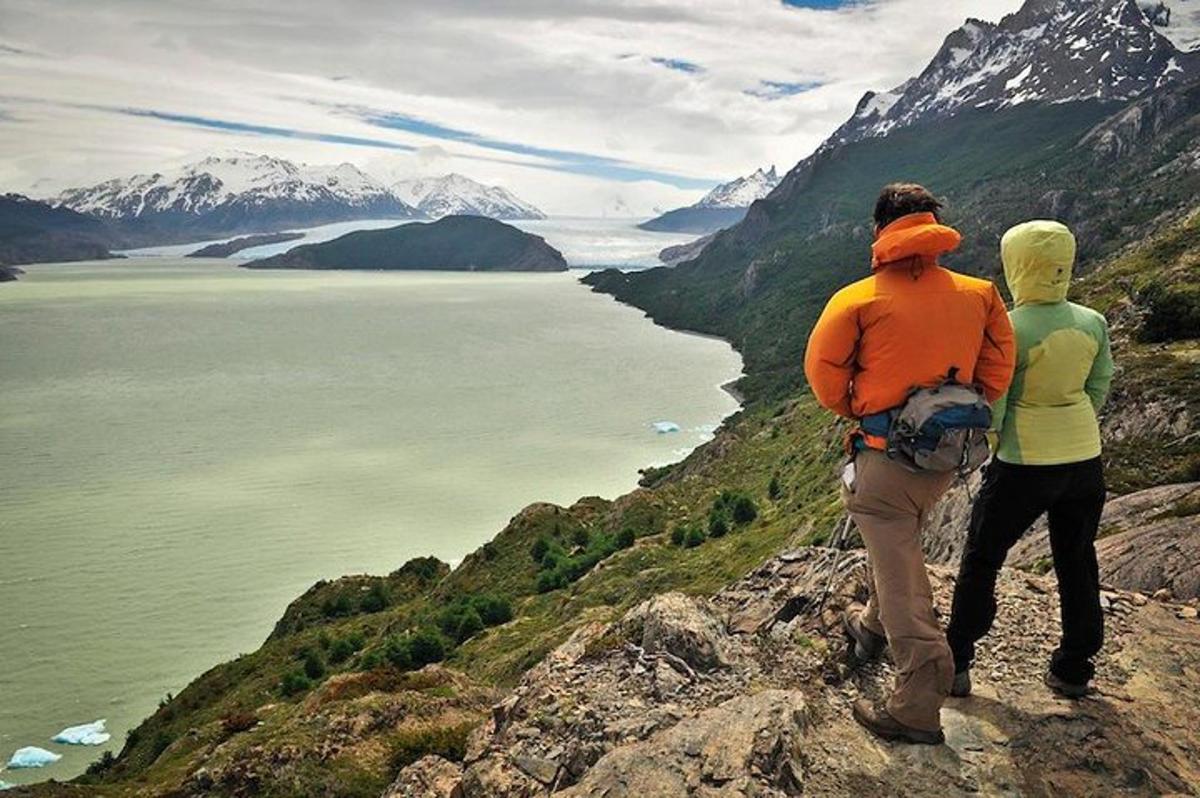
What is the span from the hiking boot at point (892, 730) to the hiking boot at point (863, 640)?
2.97 ft

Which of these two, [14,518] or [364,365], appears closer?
[14,518]

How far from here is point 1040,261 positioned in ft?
19.1

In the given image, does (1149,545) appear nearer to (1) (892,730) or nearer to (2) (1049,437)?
(2) (1049,437)

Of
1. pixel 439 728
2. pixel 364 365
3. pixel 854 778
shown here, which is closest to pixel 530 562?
pixel 439 728

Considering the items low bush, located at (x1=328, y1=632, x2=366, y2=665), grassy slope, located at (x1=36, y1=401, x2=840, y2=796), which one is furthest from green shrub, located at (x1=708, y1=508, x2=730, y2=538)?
low bush, located at (x1=328, y1=632, x2=366, y2=665)

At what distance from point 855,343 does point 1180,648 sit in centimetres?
492

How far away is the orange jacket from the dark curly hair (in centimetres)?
7

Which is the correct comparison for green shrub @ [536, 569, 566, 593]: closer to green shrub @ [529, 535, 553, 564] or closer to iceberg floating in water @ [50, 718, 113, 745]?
green shrub @ [529, 535, 553, 564]

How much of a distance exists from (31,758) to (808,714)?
41.2m

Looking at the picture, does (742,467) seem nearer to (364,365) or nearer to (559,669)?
(559,669)

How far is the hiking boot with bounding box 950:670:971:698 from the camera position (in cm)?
645

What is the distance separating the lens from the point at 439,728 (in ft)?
41.7

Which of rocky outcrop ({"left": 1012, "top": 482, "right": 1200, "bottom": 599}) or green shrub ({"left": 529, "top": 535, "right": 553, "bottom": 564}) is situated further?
green shrub ({"left": 529, "top": 535, "right": 553, "bottom": 564})

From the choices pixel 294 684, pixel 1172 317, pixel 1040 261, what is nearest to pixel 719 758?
pixel 1040 261
